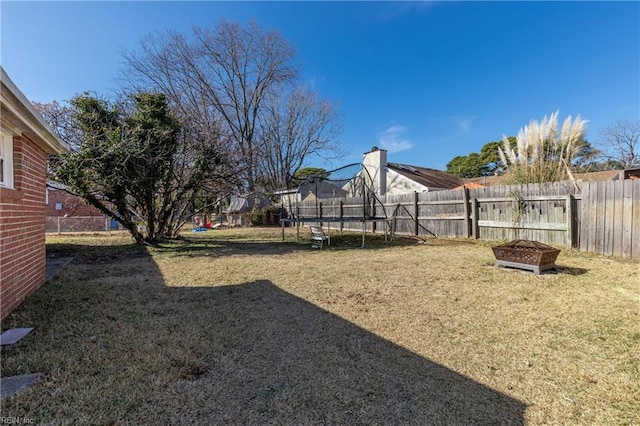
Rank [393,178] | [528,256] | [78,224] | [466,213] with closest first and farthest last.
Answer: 1. [528,256]
2. [466,213]
3. [393,178]
4. [78,224]

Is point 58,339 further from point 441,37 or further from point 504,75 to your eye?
point 504,75

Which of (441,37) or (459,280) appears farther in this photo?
(441,37)

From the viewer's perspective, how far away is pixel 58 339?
276cm

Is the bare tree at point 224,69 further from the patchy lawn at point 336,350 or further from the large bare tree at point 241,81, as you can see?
the patchy lawn at point 336,350

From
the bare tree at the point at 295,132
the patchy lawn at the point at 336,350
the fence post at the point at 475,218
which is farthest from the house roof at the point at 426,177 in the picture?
the patchy lawn at the point at 336,350

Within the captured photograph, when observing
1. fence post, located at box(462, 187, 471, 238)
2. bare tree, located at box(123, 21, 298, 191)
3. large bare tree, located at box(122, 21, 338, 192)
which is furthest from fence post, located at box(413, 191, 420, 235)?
bare tree, located at box(123, 21, 298, 191)

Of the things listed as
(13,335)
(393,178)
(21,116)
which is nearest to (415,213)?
(393,178)

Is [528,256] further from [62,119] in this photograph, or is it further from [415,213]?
[62,119]

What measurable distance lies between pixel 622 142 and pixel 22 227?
29.9m

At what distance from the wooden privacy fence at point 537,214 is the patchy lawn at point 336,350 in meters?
1.40

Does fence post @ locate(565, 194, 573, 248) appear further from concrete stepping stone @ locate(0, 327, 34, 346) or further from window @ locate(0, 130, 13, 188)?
window @ locate(0, 130, 13, 188)

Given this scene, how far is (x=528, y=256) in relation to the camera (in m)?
5.11

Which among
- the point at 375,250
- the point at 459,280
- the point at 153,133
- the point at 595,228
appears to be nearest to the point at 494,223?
the point at 595,228

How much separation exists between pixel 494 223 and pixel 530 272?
4281mm
